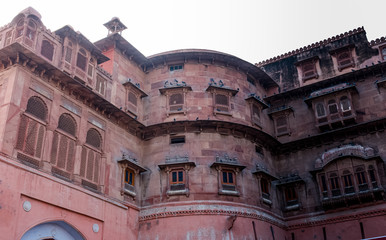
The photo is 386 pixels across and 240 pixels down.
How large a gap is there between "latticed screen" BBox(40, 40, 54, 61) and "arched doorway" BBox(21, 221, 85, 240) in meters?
6.78

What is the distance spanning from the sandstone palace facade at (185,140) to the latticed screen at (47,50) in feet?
0.29

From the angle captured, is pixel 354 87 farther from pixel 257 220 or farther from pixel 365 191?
pixel 257 220

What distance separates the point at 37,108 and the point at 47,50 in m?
2.76

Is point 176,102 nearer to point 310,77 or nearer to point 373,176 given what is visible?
point 310,77

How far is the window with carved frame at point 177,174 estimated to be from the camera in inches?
807

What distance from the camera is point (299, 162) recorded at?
24.0 m

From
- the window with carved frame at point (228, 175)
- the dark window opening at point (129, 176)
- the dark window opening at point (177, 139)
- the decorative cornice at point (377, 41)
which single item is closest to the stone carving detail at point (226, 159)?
the window with carved frame at point (228, 175)

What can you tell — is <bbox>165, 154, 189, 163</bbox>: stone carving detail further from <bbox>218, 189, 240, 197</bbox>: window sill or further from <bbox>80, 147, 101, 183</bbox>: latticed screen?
<bbox>80, 147, 101, 183</bbox>: latticed screen

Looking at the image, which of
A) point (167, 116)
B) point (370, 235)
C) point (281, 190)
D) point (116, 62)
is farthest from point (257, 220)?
point (116, 62)

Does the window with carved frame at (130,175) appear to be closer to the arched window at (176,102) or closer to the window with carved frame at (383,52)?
the arched window at (176,102)

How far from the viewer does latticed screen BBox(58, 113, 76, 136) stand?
17734 mm

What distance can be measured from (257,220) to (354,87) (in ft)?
29.6

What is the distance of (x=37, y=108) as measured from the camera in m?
16.7

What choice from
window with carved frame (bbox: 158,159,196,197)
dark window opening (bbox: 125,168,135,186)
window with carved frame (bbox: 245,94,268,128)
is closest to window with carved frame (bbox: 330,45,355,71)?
window with carved frame (bbox: 245,94,268,128)
